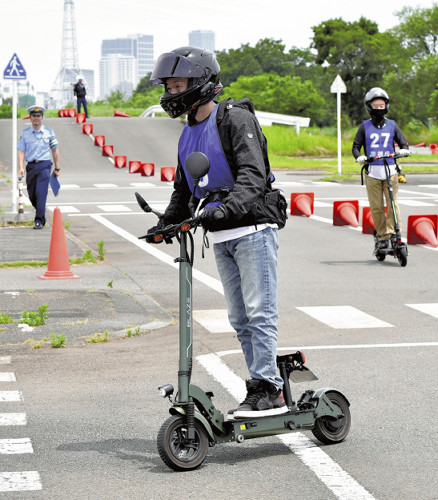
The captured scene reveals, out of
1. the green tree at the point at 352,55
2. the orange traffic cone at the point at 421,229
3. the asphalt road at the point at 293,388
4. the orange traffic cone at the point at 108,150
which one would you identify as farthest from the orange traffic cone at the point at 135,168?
the green tree at the point at 352,55

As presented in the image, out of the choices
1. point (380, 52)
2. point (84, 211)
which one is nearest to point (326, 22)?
point (380, 52)

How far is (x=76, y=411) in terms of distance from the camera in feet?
22.0

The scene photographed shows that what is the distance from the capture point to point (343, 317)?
405 inches

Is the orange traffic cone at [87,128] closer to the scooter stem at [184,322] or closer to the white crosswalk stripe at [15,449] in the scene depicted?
the white crosswalk stripe at [15,449]

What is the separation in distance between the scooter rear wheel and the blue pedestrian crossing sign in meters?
17.5

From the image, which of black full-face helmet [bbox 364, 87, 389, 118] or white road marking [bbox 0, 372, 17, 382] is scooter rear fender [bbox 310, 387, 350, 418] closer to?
white road marking [bbox 0, 372, 17, 382]

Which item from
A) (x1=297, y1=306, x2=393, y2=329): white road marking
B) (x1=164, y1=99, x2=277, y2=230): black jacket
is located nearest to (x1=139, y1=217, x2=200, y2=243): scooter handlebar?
(x1=164, y1=99, x2=277, y2=230): black jacket

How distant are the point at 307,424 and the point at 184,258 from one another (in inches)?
42.0

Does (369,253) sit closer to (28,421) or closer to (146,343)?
(146,343)

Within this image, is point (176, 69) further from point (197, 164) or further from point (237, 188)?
point (237, 188)

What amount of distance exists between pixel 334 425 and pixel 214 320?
4260 millimetres

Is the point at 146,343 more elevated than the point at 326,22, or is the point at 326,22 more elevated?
the point at 326,22

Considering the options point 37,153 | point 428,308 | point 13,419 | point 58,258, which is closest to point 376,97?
point 428,308

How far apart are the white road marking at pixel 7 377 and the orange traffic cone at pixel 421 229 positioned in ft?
33.0
